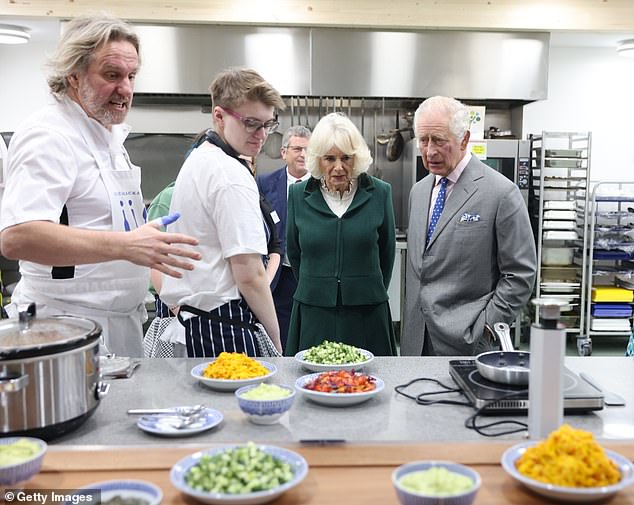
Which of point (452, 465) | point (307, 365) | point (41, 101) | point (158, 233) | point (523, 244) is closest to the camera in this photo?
point (452, 465)

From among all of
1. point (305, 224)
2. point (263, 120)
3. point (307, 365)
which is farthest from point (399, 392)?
point (305, 224)

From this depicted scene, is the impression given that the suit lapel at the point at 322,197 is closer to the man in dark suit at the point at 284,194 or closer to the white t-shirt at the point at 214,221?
the white t-shirt at the point at 214,221

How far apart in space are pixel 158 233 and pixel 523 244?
145 centimetres

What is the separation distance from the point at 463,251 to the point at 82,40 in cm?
152

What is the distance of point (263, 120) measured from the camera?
207cm

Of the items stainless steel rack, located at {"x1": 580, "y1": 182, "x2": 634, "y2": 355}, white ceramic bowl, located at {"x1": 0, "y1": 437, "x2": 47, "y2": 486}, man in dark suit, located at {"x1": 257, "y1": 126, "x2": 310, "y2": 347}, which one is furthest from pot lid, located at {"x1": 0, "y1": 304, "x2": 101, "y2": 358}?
stainless steel rack, located at {"x1": 580, "y1": 182, "x2": 634, "y2": 355}

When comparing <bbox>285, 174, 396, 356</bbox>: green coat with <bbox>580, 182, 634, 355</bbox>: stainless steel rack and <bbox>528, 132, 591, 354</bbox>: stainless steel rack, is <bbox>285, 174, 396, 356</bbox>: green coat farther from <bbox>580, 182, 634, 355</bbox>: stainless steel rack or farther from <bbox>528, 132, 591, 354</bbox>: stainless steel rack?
<bbox>580, 182, 634, 355</bbox>: stainless steel rack

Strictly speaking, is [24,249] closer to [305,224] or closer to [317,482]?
[317,482]

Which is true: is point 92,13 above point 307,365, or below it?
above

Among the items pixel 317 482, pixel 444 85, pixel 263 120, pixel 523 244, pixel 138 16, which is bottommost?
pixel 317 482

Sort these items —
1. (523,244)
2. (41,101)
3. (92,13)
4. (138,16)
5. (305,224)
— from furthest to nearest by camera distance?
(41,101) < (138,16) < (305,224) < (523,244) < (92,13)

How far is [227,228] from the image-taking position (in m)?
1.94

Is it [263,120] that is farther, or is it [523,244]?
[523,244]

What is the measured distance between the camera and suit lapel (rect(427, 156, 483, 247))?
2482mm
